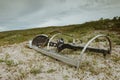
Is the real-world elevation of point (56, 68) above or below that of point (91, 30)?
below

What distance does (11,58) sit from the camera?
65.5ft

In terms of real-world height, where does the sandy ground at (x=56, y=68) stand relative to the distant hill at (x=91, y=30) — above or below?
below

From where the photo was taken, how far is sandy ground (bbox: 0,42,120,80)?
14.0 metres

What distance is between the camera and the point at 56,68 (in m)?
16.0

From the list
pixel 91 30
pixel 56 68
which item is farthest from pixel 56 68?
pixel 91 30

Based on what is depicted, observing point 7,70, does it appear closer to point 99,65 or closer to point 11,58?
point 11,58

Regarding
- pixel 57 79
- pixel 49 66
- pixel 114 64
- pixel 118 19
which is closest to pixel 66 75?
pixel 57 79

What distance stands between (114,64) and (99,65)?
4.20 feet

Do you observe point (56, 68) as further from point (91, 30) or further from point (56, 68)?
point (91, 30)

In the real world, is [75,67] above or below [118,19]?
below

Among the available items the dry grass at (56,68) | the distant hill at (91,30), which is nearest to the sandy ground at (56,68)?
the dry grass at (56,68)

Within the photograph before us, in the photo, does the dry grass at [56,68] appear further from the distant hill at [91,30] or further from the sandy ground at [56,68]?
the distant hill at [91,30]

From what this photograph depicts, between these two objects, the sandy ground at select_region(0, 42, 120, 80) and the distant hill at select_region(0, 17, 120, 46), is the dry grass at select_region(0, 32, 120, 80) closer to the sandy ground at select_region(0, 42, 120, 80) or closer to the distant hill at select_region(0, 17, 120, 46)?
the sandy ground at select_region(0, 42, 120, 80)

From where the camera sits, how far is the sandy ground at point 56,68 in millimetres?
13953
